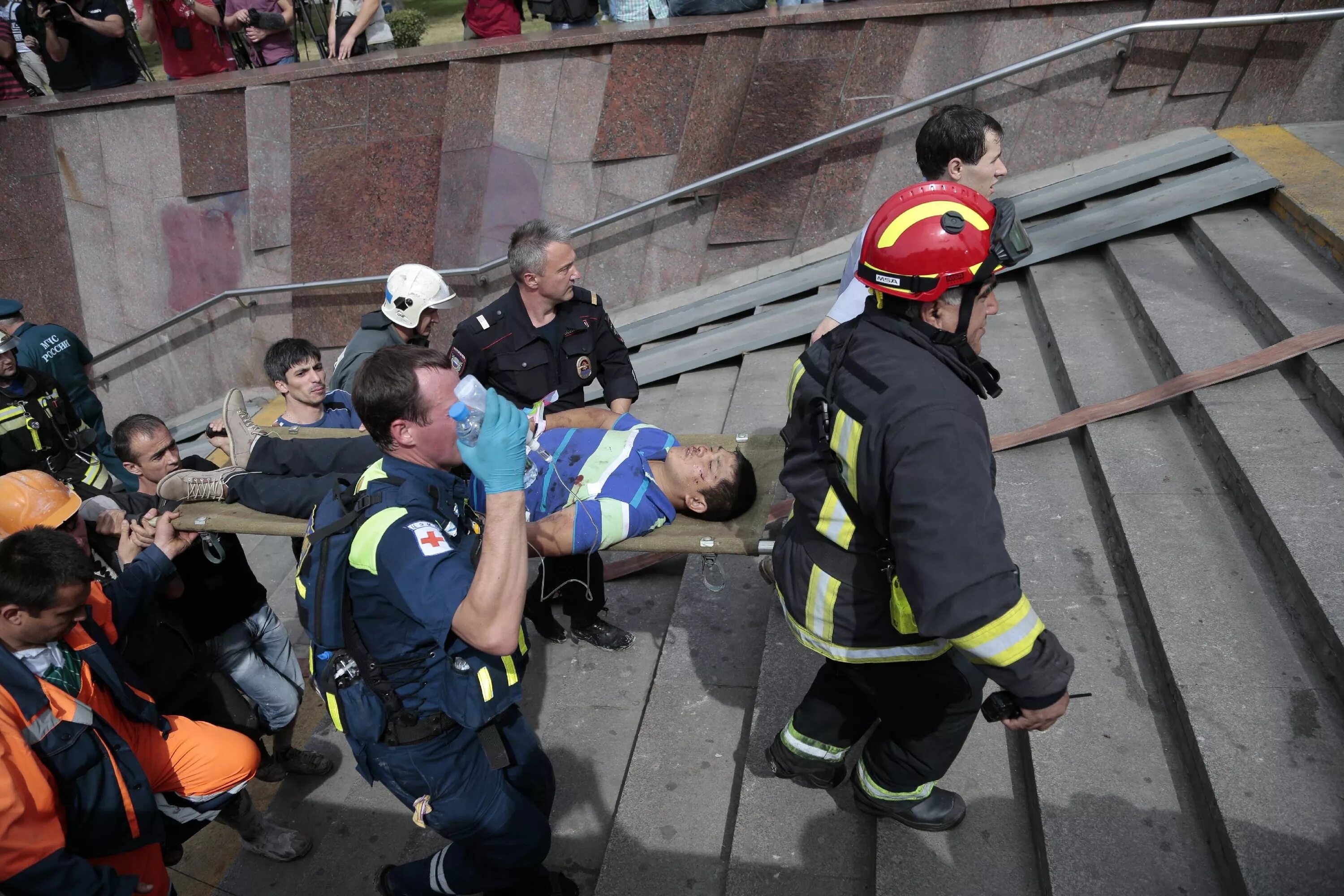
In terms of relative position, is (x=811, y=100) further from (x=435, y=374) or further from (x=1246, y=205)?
(x=435, y=374)

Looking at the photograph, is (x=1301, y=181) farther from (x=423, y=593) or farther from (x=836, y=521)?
(x=423, y=593)

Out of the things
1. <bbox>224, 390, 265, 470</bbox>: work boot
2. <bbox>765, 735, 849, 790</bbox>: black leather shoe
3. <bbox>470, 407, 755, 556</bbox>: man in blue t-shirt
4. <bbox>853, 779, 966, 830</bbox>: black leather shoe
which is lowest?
<bbox>224, 390, 265, 470</bbox>: work boot

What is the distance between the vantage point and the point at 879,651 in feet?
7.55

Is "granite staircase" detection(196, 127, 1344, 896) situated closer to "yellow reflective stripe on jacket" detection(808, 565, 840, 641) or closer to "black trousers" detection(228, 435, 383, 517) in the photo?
"yellow reflective stripe on jacket" detection(808, 565, 840, 641)

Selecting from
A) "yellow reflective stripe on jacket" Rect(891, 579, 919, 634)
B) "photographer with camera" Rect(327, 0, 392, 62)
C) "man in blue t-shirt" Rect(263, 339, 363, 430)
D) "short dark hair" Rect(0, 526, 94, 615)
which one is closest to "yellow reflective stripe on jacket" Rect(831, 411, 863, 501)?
"yellow reflective stripe on jacket" Rect(891, 579, 919, 634)

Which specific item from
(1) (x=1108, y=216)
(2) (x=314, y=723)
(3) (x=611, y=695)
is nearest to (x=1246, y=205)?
(1) (x=1108, y=216)

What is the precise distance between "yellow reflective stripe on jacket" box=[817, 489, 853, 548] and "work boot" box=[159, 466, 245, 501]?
7.83ft

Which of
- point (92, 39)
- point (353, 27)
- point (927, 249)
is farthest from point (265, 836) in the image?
point (92, 39)

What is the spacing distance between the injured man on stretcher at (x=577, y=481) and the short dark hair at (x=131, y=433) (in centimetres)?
27

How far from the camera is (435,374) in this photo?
2.24 m

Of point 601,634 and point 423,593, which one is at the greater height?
point 423,593

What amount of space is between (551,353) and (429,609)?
6.85 ft

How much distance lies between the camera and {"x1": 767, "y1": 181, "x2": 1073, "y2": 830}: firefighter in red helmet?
189 centimetres

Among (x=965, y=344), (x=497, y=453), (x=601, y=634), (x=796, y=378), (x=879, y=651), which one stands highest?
(x=965, y=344)
